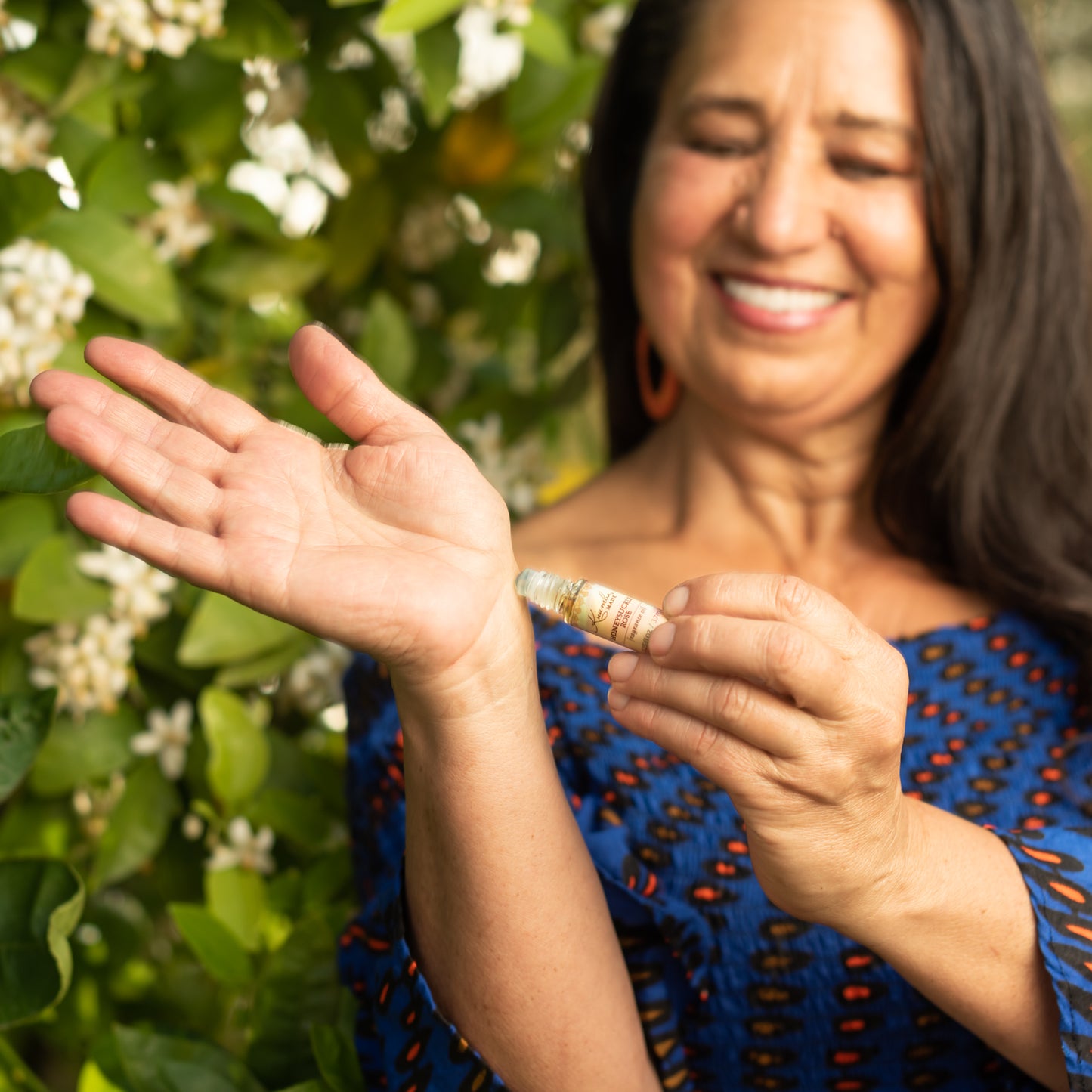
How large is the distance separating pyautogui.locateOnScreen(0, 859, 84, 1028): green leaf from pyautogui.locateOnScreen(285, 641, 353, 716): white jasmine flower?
1.54 ft

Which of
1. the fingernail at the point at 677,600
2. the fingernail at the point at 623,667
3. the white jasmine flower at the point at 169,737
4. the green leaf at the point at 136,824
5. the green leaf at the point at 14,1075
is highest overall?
the fingernail at the point at 677,600

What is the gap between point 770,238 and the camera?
3.90 ft

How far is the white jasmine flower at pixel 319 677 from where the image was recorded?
4.60 ft

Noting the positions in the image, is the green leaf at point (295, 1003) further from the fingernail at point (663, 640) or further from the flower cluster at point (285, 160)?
the flower cluster at point (285, 160)

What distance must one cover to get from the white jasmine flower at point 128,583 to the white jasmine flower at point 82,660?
13mm

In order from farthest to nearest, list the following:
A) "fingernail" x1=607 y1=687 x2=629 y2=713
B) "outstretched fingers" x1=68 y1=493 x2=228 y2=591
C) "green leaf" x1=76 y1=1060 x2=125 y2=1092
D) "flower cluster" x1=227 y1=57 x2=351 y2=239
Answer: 1. "flower cluster" x1=227 y1=57 x2=351 y2=239
2. "green leaf" x1=76 y1=1060 x2=125 y2=1092
3. "fingernail" x1=607 y1=687 x2=629 y2=713
4. "outstretched fingers" x1=68 y1=493 x2=228 y2=591

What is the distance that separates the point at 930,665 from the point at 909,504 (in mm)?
242

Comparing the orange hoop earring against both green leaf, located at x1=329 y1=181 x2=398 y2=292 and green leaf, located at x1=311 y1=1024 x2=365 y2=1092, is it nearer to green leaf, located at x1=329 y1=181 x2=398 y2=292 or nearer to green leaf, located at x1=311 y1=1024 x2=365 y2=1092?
green leaf, located at x1=329 y1=181 x2=398 y2=292

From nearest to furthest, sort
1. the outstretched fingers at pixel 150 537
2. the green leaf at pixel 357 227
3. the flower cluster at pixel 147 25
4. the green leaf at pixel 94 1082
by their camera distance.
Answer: the outstretched fingers at pixel 150 537 → the green leaf at pixel 94 1082 → the flower cluster at pixel 147 25 → the green leaf at pixel 357 227

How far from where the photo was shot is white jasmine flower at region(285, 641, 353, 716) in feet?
4.60

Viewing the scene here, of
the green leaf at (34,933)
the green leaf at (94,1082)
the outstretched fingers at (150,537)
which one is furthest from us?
the green leaf at (94,1082)

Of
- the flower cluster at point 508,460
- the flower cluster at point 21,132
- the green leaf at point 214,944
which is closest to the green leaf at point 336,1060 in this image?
the green leaf at point 214,944

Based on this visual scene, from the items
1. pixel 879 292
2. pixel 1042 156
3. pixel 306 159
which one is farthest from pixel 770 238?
pixel 306 159

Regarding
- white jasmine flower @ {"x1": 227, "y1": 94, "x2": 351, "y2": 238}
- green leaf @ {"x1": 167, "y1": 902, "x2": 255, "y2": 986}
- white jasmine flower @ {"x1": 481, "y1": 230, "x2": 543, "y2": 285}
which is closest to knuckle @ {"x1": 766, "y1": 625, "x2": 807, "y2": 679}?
green leaf @ {"x1": 167, "y1": 902, "x2": 255, "y2": 986}
